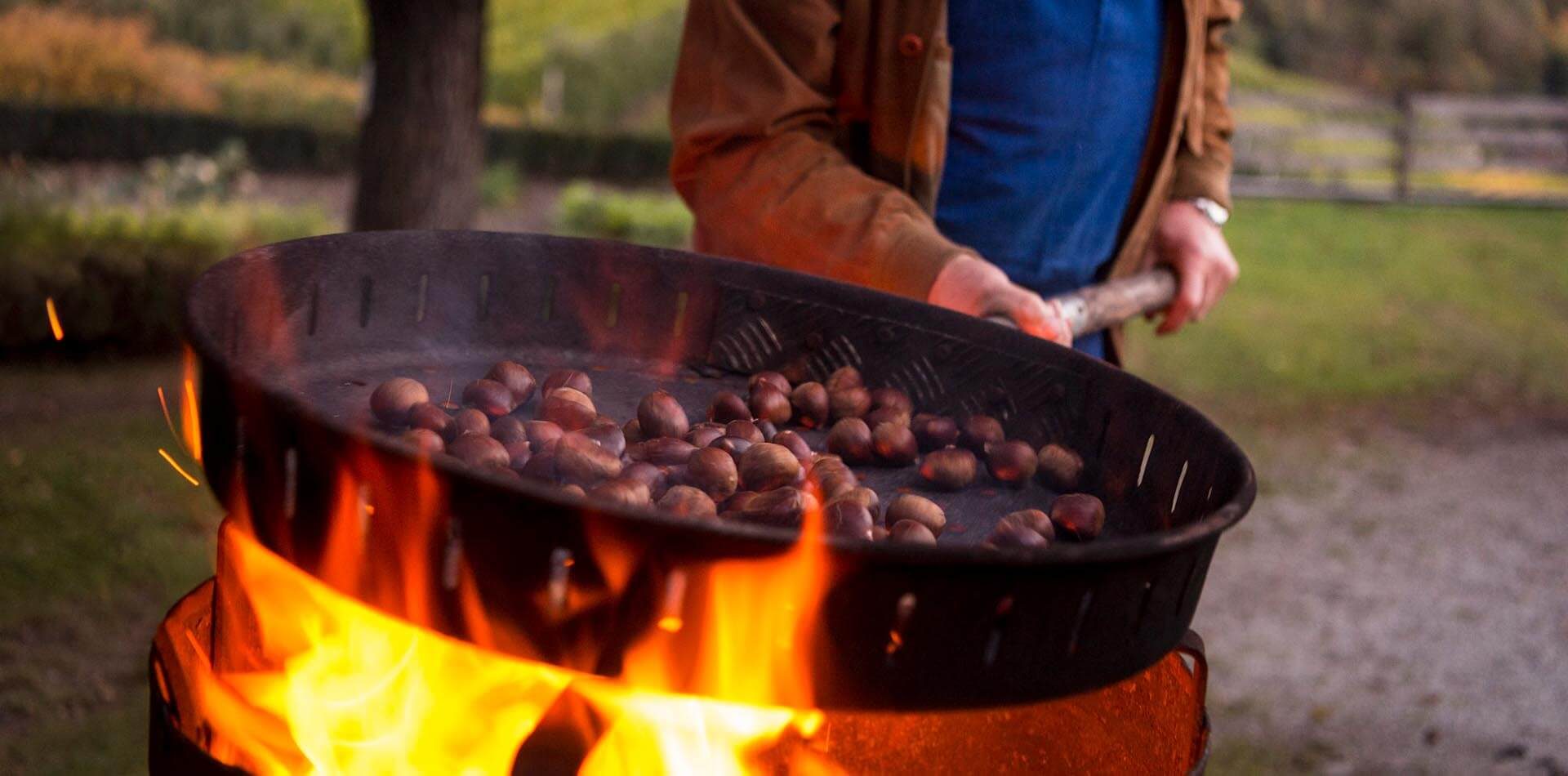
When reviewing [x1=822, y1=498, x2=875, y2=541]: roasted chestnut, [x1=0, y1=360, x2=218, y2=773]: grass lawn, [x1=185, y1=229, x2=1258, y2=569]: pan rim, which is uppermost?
[x1=185, y1=229, x2=1258, y2=569]: pan rim

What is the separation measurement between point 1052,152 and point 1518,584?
4.77 m

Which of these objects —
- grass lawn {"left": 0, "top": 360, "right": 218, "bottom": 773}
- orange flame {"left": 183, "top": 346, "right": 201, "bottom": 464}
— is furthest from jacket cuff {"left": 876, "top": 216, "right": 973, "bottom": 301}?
grass lawn {"left": 0, "top": 360, "right": 218, "bottom": 773}

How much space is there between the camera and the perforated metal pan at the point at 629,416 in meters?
1.28

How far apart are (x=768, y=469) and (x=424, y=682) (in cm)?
50

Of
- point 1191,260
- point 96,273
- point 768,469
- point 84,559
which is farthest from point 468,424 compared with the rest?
point 96,273

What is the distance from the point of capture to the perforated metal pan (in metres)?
1.28

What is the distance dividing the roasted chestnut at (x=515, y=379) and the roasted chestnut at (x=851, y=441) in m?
0.44

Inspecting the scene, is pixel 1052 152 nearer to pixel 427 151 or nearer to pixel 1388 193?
pixel 427 151

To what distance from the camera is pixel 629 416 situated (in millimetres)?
2074

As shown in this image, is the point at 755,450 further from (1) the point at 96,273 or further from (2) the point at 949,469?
(1) the point at 96,273

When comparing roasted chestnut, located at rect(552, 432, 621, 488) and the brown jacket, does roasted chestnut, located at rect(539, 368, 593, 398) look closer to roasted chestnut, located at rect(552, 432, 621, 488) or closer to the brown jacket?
roasted chestnut, located at rect(552, 432, 621, 488)

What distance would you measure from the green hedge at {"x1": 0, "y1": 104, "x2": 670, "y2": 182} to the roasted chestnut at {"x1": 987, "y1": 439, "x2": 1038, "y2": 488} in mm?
10680

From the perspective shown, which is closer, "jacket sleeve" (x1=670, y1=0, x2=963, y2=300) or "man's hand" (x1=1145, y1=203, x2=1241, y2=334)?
"jacket sleeve" (x1=670, y1=0, x2=963, y2=300)

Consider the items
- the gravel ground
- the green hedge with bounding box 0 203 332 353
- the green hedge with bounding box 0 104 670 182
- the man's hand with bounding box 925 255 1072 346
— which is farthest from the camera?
the green hedge with bounding box 0 104 670 182
